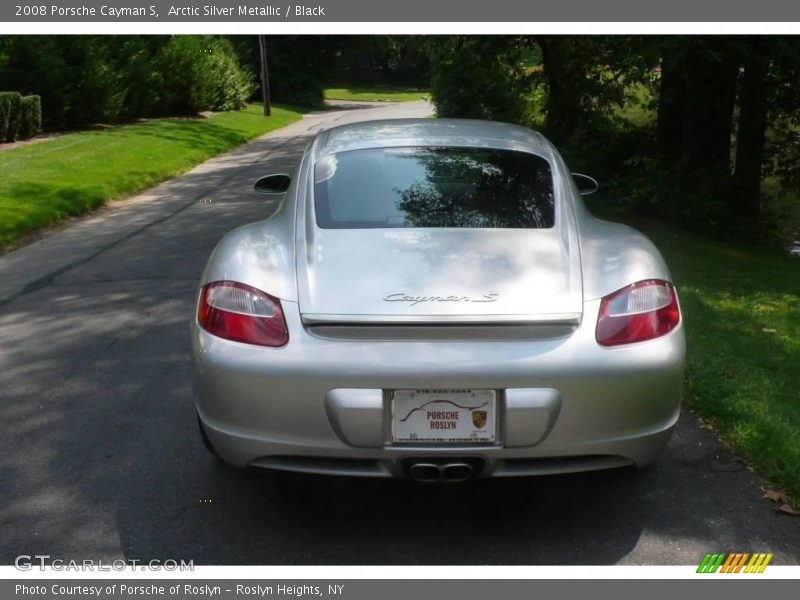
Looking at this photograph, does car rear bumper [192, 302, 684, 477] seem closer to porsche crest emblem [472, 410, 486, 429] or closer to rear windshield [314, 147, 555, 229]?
porsche crest emblem [472, 410, 486, 429]

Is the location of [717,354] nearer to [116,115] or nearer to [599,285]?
[599,285]

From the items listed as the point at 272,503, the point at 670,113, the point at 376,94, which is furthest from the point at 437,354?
the point at 376,94

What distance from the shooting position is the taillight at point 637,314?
377cm

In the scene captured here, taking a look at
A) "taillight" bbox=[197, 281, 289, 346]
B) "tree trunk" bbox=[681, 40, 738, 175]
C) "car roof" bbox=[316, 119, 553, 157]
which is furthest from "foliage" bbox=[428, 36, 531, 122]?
"taillight" bbox=[197, 281, 289, 346]

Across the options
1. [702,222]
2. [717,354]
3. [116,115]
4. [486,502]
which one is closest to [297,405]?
[486,502]

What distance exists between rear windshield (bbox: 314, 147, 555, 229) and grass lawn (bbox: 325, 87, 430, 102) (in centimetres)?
5114

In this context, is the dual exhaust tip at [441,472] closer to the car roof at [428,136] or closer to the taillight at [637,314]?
the taillight at [637,314]

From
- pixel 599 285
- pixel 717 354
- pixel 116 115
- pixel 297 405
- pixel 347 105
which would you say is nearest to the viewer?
pixel 297 405

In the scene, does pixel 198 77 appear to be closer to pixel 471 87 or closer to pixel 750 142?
pixel 471 87

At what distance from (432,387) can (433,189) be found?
1373 mm

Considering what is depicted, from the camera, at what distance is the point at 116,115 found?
28.7 metres

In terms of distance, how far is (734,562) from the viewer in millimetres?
3662

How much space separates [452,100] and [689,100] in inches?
373

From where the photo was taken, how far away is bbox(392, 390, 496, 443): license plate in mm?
3604
